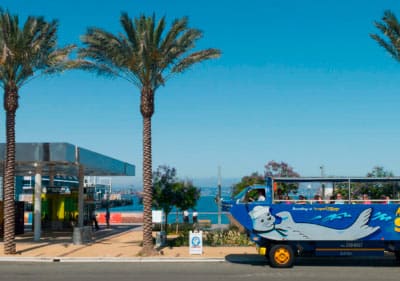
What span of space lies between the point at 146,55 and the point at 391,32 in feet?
35.0

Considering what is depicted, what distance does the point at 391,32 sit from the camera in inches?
933

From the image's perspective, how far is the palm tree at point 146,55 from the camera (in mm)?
23031

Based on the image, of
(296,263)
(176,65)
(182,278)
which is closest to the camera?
(182,278)

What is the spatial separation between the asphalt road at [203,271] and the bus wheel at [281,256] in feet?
0.96

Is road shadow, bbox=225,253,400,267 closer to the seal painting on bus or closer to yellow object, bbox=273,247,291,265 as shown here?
the seal painting on bus

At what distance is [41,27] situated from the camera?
23.4m

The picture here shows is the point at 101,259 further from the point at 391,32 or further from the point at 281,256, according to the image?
the point at 391,32

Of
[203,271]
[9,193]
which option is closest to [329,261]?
[203,271]

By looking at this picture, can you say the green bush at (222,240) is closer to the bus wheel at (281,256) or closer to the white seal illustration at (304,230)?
the bus wheel at (281,256)

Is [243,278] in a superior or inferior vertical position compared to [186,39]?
inferior

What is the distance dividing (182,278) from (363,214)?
697 cm

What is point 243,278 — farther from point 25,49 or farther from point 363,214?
point 25,49

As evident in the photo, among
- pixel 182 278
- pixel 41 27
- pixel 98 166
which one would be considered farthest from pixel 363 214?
pixel 98 166

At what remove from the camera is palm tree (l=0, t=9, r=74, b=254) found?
2250 cm
